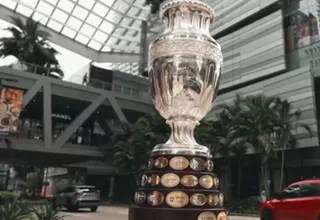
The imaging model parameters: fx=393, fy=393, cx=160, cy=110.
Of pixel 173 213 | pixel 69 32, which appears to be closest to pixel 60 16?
pixel 69 32

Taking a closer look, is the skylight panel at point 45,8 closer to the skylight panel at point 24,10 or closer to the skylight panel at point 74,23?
the skylight panel at point 24,10

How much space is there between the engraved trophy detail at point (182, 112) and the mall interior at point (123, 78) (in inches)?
726

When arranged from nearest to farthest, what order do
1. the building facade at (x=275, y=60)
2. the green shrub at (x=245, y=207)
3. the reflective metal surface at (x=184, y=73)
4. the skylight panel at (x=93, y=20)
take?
1. the reflective metal surface at (x=184, y=73)
2. the green shrub at (x=245, y=207)
3. the building facade at (x=275, y=60)
4. the skylight panel at (x=93, y=20)

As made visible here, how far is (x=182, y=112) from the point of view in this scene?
521cm

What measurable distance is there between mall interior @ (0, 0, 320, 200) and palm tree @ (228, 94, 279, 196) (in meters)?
2.81

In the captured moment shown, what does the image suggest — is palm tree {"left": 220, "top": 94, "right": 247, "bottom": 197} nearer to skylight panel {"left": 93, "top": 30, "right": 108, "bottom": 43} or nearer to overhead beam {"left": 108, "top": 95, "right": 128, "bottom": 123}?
overhead beam {"left": 108, "top": 95, "right": 128, "bottom": 123}

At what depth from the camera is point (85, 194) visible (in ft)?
66.0

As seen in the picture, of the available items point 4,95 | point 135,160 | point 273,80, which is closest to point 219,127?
point 273,80

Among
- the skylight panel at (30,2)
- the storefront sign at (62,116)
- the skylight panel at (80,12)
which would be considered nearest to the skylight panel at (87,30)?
the skylight panel at (80,12)

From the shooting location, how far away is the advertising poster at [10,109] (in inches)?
970

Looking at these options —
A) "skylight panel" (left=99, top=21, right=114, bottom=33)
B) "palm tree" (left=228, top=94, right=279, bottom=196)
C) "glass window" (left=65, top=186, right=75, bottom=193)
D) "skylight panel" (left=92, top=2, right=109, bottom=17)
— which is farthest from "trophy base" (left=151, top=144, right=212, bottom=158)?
"skylight panel" (left=99, top=21, right=114, bottom=33)

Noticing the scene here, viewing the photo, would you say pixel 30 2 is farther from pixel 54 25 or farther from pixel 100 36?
pixel 100 36

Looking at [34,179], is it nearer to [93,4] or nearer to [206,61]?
[93,4]

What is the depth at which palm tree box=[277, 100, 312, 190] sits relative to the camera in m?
20.6
